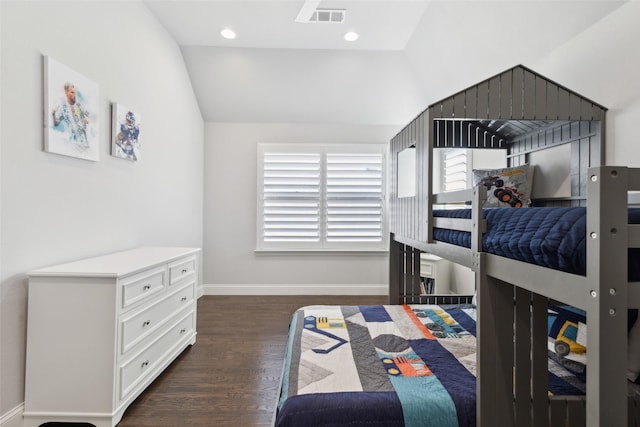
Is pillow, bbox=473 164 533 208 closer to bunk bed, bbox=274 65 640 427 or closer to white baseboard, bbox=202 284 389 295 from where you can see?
bunk bed, bbox=274 65 640 427

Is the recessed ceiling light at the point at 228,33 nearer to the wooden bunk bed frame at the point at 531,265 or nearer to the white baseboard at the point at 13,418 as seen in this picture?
the wooden bunk bed frame at the point at 531,265

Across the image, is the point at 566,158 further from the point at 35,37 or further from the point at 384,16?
the point at 35,37

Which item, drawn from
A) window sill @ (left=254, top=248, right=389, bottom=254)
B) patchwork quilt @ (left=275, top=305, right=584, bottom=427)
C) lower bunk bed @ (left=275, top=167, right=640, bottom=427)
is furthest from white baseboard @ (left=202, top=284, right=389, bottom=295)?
lower bunk bed @ (left=275, top=167, right=640, bottom=427)

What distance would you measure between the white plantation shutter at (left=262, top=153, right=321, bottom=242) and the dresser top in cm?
162

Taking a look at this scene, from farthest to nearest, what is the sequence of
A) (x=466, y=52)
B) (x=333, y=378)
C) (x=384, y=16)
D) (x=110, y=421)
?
1. (x=384, y=16)
2. (x=466, y=52)
3. (x=110, y=421)
4. (x=333, y=378)

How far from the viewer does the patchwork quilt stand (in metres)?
1.13

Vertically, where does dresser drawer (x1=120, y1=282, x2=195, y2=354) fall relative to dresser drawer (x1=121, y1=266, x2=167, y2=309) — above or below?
below

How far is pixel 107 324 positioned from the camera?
1.55m

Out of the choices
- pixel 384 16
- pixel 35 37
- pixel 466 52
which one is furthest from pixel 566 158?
pixel 35 37

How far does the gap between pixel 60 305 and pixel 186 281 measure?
0.89 m

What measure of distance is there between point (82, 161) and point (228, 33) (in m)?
1.91

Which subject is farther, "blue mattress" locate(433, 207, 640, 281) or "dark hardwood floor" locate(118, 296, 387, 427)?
"dark hardwood floor" locate(118, 296, 387, 427)

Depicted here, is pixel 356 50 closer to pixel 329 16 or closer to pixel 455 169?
pixel 329 16

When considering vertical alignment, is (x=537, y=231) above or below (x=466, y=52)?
below
